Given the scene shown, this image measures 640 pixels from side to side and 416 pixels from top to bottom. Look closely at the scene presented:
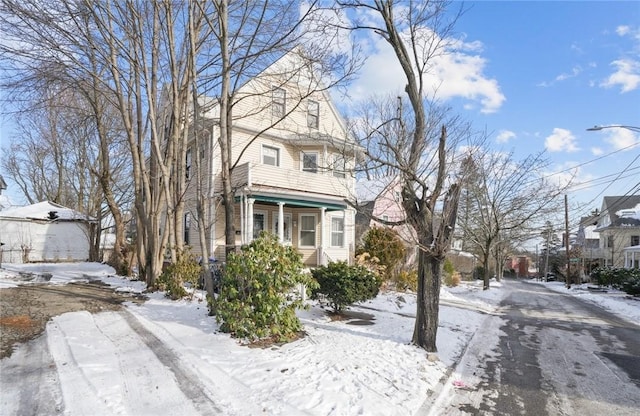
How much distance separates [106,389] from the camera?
152 inches

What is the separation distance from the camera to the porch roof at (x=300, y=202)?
14102 millimetres

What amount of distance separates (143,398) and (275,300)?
7.20 feet

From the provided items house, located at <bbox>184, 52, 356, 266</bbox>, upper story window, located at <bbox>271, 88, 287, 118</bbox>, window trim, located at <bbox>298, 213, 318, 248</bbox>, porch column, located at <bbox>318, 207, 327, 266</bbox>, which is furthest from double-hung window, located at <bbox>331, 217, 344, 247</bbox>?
upper story window, located at <bbox>271, 88, 287, 118</bbox>

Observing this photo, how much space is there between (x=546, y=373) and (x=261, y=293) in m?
4.44

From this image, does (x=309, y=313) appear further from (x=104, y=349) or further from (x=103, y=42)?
(x=103, y=42)

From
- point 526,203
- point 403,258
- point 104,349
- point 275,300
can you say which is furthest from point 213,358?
point 526,203

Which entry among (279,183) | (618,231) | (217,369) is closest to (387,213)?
(279,183)

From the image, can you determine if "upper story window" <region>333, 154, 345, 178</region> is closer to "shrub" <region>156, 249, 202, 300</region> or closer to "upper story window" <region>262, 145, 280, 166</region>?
"upper story window" <region>262, 145, 280, 166</region>

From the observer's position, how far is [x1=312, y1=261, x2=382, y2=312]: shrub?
8.05 meters

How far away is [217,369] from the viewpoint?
455 cm

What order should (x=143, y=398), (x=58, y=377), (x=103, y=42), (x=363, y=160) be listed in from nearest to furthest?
(x=143, y=398), (x=58, y=377), (x=363, y=160), (x=103, y=42)

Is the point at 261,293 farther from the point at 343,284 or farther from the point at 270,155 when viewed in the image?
the point at 270,155

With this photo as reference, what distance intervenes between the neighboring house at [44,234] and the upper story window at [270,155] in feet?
38.0

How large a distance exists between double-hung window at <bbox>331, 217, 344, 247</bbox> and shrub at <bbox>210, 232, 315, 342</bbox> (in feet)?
39.0
